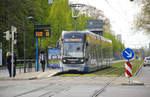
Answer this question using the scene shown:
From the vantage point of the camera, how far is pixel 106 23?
69688 mm

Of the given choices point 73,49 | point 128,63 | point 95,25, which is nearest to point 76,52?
point 73,49

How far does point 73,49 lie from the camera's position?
2577cm

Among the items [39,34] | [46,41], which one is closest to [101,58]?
[39,34]

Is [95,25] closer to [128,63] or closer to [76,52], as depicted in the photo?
[76,52]

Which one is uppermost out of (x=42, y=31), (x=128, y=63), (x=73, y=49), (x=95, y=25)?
(x=95, y=25)

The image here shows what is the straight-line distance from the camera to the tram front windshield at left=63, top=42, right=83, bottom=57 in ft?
83.8

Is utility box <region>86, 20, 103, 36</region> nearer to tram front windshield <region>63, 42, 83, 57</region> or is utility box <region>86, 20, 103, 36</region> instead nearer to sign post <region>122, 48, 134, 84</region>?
tram front windshield <region>63, 42, 83, 57</region>

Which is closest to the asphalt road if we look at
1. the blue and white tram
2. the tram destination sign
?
the blue and white tram

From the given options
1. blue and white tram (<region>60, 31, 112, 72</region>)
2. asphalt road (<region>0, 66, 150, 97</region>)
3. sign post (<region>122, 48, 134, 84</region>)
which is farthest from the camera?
blue and white tram (<region>60, 31, 112, 72</region>)

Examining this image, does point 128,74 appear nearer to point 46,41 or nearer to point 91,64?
point 91,64

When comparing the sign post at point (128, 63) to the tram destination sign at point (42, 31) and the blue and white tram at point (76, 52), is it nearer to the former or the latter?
the blue and white tram at point (76, 52)

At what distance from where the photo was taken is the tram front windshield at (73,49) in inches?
1005

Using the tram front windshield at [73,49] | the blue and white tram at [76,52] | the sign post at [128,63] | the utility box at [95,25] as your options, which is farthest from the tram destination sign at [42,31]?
the utility box at [95,25]

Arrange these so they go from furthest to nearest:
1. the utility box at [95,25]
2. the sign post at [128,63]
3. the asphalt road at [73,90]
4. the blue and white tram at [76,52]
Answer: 1. the utility box at [95,25]
2. the blue and white tram at [76,52]
3. the sign post at [128,63]
4. the asphalt road at [73,90]
